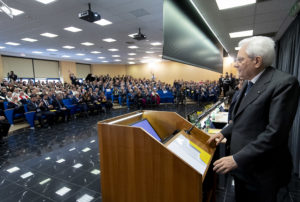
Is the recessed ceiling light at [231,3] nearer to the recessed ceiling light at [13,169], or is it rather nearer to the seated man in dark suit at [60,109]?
the recessed ceiling light at [13,169]

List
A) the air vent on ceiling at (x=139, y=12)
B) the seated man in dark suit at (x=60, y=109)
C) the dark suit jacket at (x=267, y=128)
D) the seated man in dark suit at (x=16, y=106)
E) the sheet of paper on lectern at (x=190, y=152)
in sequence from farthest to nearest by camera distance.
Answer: the seated man in dark suit at (x=60, y=109) → the seated man in dark suit at (x=16, y=106) → the air vent on ceiling at (x=139, y=12) → the sheet of paper on lectern at (x=190, y=152) → the dark suit jacket at (x=267, y=128)

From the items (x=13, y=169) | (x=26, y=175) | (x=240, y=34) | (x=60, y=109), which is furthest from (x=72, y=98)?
(x=240, y=34)

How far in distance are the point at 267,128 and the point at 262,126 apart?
0.22 feet

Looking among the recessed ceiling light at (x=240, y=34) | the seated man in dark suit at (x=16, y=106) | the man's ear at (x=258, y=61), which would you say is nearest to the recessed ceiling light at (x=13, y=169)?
the man's ear at (x=258, y=61)

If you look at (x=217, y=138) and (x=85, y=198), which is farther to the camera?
(x=85, y=198)

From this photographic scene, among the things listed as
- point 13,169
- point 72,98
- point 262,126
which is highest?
point 262,126

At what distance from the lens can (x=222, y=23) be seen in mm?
3736

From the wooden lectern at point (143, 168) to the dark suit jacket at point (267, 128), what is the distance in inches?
12.5

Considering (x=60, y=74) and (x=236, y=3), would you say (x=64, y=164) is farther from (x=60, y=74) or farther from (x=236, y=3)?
(x=60, y=74)

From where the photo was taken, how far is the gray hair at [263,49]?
3.11 feet

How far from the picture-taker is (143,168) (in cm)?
124

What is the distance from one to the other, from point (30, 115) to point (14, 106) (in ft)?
3.84

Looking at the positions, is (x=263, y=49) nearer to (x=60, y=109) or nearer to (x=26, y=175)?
(x=26, y=175)

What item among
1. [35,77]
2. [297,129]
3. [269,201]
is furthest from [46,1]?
[35,77]
